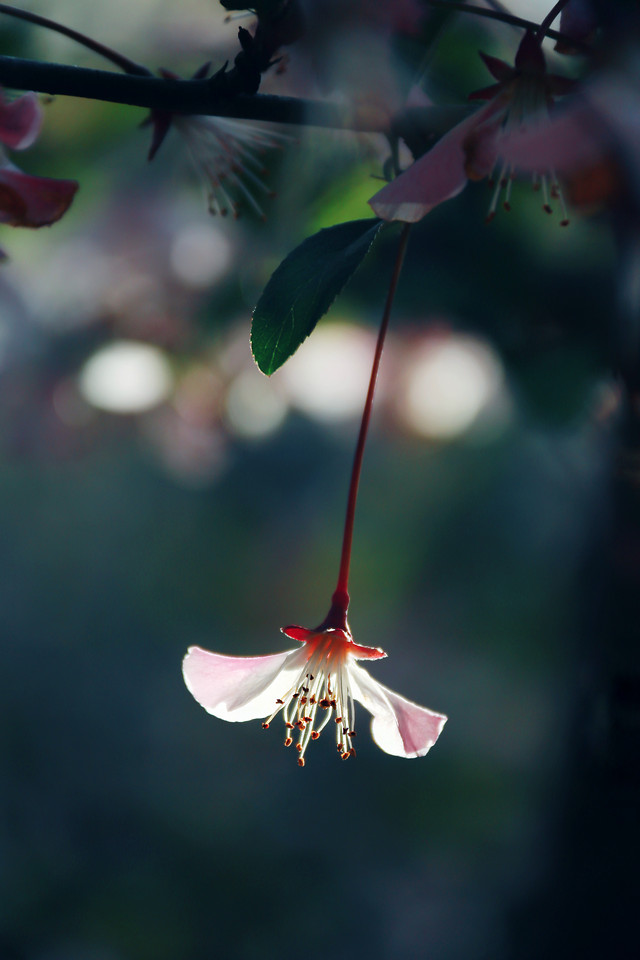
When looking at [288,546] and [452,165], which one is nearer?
[452,165]

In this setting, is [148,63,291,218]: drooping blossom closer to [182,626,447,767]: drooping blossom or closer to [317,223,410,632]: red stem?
[317,223,410,632]: red stem

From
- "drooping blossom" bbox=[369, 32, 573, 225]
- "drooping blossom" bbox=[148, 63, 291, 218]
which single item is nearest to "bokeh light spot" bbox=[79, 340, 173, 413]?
"drooping blossom" bbox=[148, 63, 291, 218]

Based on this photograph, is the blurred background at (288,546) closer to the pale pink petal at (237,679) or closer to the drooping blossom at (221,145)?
the drooping blossom at (221,145)

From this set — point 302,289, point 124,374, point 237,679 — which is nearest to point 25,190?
point 302,289

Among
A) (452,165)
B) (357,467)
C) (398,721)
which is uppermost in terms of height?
(452,165)

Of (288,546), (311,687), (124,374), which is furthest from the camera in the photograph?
(288,546)

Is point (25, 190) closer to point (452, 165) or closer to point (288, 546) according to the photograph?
point (452, 165)

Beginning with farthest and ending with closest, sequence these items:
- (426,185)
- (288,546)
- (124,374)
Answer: (288,546)
(124,374)
(426,185)
